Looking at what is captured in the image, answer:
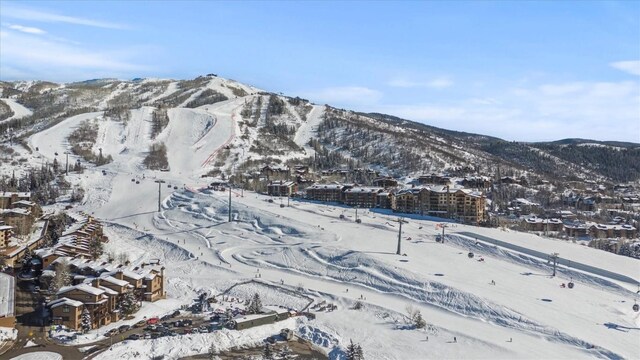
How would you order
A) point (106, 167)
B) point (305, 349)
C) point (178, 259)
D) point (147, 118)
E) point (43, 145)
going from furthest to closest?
point (147, 118) → point (43, 145) → point (106, 167) → point (178, 259) → point (305, 349)

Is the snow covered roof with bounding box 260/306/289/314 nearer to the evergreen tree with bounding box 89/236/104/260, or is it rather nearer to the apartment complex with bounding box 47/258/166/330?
the apartment complex with bounding box 47/258/166/330

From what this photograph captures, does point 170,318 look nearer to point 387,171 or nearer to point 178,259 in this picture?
point 178,259

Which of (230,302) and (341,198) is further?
(341,198)

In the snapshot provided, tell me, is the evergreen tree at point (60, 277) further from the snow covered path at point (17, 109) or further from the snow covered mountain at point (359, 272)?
the snow covered path at point (17, 109)

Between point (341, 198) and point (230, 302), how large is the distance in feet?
152

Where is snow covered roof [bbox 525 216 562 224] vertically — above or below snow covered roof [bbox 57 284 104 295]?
above

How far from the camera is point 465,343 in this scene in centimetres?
3353

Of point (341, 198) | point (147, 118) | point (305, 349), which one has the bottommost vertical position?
point (305, 349)

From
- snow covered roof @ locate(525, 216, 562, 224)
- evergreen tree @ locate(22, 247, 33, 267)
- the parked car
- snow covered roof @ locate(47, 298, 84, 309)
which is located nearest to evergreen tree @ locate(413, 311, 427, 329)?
the parked car

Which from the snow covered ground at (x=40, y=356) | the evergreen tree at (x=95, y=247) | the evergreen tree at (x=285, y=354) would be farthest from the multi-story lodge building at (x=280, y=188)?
the snow covered ground at (x=40, y=356)

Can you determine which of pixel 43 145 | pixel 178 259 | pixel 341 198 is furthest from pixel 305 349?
pixel 43 145

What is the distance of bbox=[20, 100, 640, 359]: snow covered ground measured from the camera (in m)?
33.6

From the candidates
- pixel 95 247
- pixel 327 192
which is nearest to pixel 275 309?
pixel 95 247

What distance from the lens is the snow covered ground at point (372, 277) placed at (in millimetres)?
33625
